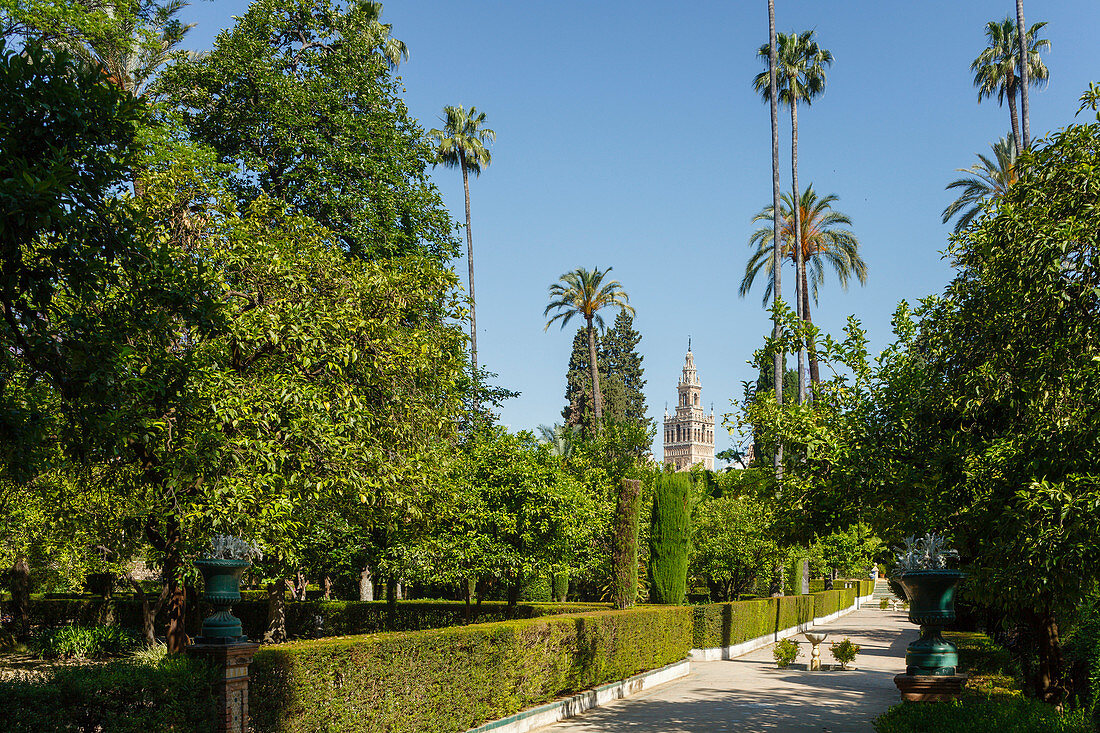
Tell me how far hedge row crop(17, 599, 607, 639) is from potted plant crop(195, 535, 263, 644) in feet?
48.7

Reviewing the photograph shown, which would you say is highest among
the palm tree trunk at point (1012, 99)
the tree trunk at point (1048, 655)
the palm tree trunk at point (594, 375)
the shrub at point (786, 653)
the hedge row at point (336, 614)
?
the palm tree trunk at point (1012, 99)

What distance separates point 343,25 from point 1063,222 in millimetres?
23079

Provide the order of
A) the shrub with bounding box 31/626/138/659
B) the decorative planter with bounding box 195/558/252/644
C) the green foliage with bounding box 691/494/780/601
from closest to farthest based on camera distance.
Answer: the decorative planter with bounding box 195/558/252/644
the shrub with bounding box 31/626/138/659
the green foliage with bounding box 691/494/780/601

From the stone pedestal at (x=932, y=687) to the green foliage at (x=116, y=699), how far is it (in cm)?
703

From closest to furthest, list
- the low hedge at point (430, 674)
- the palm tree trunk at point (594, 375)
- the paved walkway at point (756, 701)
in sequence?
the low hedge at point (430, 674)
the paved walkway at point (756, 701)
the palm tree trunk at point (594, 375)

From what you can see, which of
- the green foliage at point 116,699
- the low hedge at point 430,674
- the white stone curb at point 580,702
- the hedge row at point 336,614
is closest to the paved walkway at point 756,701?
the white stone curb at point 580,702

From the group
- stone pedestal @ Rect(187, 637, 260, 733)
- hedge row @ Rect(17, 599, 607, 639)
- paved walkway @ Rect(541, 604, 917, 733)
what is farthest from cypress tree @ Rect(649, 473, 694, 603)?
stone pedestal @ Rect(187, 637, 260, 733)

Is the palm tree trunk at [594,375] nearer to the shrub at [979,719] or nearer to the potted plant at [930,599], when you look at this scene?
the potted plant at [930,599]

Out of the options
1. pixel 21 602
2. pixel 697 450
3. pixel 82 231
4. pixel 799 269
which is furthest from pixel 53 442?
pixel 697 450

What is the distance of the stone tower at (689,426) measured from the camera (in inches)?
6781

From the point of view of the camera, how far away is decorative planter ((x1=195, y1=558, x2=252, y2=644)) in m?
8.83

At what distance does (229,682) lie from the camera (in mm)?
8617

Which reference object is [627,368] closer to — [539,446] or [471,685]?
[539,446]

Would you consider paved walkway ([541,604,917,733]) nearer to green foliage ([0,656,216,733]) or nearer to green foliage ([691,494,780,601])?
green foliage ([691,494,780,601])
